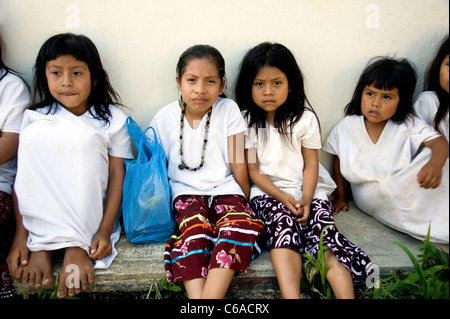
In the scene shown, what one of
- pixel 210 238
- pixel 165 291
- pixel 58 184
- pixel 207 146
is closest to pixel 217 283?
pixel 210 238

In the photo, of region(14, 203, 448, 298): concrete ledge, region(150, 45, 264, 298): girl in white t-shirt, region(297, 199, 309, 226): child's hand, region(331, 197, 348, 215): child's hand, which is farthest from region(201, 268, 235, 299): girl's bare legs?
region(331, 197, 348, 215): child's hand

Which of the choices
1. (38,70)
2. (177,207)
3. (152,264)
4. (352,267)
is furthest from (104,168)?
(352,267)

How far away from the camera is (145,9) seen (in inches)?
89.0

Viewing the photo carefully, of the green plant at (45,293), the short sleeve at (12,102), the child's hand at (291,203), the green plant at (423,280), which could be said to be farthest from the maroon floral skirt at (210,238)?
the short sleeve at (12,102)

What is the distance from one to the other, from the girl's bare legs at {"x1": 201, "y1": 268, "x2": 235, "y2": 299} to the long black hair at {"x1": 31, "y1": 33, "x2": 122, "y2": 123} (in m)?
1.12

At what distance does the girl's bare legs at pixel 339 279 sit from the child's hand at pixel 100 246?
3.81ft

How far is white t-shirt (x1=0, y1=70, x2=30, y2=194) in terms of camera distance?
206cm

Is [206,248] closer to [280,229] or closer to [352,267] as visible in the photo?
[280,229]

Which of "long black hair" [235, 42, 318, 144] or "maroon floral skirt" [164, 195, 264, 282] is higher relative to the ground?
"long black hair" [235, 42, 318, 144]

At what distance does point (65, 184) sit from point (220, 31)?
1325 mm

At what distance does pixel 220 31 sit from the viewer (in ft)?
7.62

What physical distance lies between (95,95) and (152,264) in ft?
3.65

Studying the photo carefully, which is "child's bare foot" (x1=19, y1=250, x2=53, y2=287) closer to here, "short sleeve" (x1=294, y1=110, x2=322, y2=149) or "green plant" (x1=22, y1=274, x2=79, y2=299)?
"green plant" (x1=22, y1=274, x2=79, y2=299)

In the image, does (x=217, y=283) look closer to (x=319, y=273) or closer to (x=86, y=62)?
(x=319, y=273)
